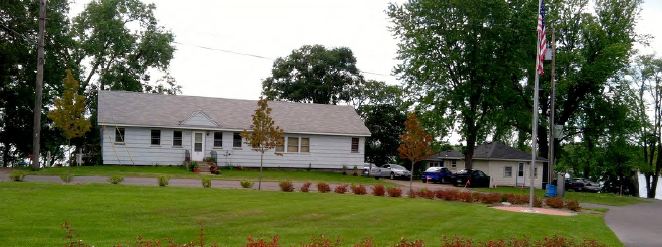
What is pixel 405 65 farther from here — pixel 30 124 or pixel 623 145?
pixel 30 124

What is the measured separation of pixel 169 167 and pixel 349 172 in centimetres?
1340

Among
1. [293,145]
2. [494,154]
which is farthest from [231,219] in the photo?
[494,154]

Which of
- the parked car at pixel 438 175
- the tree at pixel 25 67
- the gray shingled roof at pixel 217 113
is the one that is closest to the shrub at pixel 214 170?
the gray shingled roof at pixel 217 113

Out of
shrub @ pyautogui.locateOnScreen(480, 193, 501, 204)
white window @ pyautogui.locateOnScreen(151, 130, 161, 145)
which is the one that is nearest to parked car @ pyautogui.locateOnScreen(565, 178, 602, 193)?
shrub @ pyautogui.locateOnScreen(480, 193, 501, 204)

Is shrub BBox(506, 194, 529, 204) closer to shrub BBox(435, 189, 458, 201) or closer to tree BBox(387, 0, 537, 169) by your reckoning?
shrub BBox(435, 189, 458, 201)

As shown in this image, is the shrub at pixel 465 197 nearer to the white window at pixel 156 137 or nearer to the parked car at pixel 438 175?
the parked car at pixel 438 175

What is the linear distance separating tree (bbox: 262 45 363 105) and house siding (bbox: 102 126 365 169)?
2022 centimetres

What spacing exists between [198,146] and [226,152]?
6.39 ft

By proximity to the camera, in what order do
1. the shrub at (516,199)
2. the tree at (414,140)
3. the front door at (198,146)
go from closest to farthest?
the shrub at (516,199)
the tree at (414,140)
the front door at (198,146)

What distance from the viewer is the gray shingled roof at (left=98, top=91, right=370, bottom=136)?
40.3m

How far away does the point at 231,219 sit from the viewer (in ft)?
48.1

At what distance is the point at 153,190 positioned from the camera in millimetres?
21547

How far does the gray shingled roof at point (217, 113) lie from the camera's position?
132ft

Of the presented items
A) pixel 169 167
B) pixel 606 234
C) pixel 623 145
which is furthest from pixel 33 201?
pixel 623 145
